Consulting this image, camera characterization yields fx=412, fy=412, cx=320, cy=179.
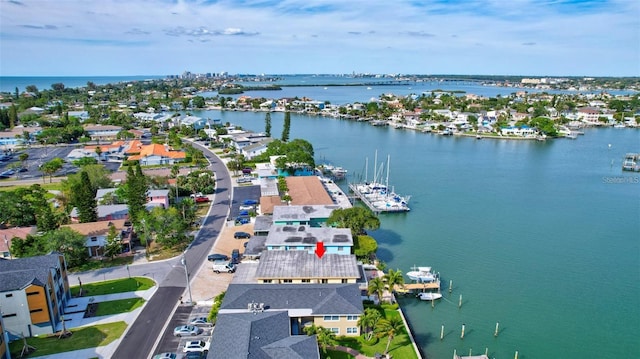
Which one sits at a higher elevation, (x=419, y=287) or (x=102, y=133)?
(x=102, y=133)

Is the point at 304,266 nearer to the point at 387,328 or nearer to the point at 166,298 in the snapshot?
the point at 387,328

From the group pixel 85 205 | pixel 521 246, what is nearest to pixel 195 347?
pixel 85 205

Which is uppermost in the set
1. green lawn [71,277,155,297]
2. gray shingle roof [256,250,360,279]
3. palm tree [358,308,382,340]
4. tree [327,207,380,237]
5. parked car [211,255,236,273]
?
tree [327,207,380,237]

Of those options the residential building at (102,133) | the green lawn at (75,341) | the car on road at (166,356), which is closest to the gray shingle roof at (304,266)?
the car on road at (166,356)

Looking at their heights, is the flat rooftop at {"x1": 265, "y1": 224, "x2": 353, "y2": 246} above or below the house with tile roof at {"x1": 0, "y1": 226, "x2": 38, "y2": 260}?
above

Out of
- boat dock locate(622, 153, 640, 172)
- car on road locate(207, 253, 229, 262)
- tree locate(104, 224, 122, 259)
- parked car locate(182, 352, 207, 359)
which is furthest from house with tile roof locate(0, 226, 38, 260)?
boat dock locate(622, 153, 640, 172)

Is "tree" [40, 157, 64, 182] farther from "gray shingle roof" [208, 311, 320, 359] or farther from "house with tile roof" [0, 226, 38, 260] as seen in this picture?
"gray shingle roof" [208, 311, 320, 359]

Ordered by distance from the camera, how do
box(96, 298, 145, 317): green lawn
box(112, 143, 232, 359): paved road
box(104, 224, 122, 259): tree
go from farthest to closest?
box(104, 224, 122, 259): tree
box(96, 298, 145, 317): green lawn
box(112, 143, 232, 359): paved road
